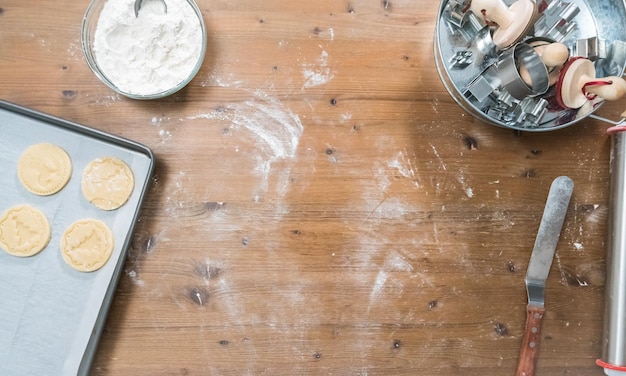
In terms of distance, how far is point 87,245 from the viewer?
98cm

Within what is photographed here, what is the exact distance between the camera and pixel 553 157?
1.07 m

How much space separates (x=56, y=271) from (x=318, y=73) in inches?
24.0

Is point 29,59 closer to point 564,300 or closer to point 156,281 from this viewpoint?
point 156,281

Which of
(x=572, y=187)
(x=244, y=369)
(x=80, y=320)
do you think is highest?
(x=572, y=187)

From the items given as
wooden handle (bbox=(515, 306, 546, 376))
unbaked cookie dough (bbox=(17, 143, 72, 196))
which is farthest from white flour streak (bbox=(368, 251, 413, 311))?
unbaked cookie dough (bbox=(17, 143, 72, 196))

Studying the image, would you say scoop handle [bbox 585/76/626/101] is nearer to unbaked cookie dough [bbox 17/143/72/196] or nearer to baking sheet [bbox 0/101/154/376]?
baking sheet [bbox 0/101/154/376]

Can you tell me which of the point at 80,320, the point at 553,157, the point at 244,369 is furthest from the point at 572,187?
the point at 80,320

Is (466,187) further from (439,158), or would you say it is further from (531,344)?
(531,344)

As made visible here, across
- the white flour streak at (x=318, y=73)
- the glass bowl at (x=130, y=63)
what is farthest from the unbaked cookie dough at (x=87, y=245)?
the white flour streak at (x=318, y=73)

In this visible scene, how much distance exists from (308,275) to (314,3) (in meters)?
0.52

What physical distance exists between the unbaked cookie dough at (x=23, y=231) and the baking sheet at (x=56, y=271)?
12 mm

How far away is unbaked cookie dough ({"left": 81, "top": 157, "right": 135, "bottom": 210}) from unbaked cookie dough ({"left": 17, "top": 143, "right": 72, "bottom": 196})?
40 millimetres

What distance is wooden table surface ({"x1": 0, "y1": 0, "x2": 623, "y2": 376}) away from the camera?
40.0 inches

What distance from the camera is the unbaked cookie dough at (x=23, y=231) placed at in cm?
97
